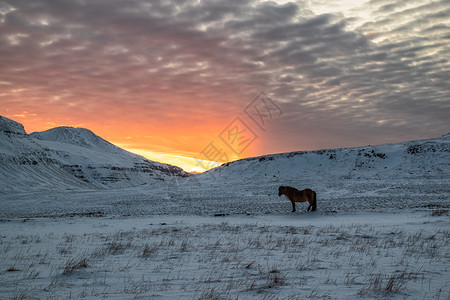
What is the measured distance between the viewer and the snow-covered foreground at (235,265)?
20.9ft

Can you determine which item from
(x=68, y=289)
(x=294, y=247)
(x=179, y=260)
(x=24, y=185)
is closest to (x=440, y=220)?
(x=294, y=247)

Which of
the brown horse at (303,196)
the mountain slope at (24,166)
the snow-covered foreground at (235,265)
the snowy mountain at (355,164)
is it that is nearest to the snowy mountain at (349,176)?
the snowy mountain at (355,164)

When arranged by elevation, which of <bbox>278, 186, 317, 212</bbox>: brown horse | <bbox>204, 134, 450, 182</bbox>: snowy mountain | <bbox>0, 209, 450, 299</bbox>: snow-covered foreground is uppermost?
<bbox>204, 134, 450, 182</bbox>: snowy mountain

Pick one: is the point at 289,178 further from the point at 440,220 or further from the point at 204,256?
the point at 204,256

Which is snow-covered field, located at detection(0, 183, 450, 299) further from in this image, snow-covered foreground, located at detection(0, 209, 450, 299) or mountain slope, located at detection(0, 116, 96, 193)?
mountain slope, located at detection(0, 116, 96, 193)

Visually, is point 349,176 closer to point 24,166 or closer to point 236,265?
point 236,265

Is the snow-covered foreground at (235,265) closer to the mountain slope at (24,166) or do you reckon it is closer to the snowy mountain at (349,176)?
the snowy mountain at (349,176)

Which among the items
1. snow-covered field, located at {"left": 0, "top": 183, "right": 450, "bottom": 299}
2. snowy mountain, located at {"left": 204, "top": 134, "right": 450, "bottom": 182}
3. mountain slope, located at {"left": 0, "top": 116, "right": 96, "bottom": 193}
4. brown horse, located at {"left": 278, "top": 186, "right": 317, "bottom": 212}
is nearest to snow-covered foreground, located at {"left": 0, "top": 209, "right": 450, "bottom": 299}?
snow-covered field, located at {"left": 0, "top": 183, "right": 450, "bottom": 299}

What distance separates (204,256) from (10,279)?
183 inches

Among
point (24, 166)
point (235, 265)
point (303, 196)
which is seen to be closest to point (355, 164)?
point (303, 196)

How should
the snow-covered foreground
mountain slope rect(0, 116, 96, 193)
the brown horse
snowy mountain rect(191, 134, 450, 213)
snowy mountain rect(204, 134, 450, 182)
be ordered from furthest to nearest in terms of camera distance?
mountain slope rect(0, 116, 96, 193)
snowy mountain rect(204, 134, 450, 182)
snowy mountain rect(191, 134, 450, 213)
the brown horse
the snow-covered foreground

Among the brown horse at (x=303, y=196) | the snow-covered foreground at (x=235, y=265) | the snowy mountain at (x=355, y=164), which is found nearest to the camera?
the snow-covered foreground at (x=235, y=265)

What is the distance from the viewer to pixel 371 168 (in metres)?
54.3

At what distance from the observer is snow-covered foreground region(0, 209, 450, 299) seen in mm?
6375
